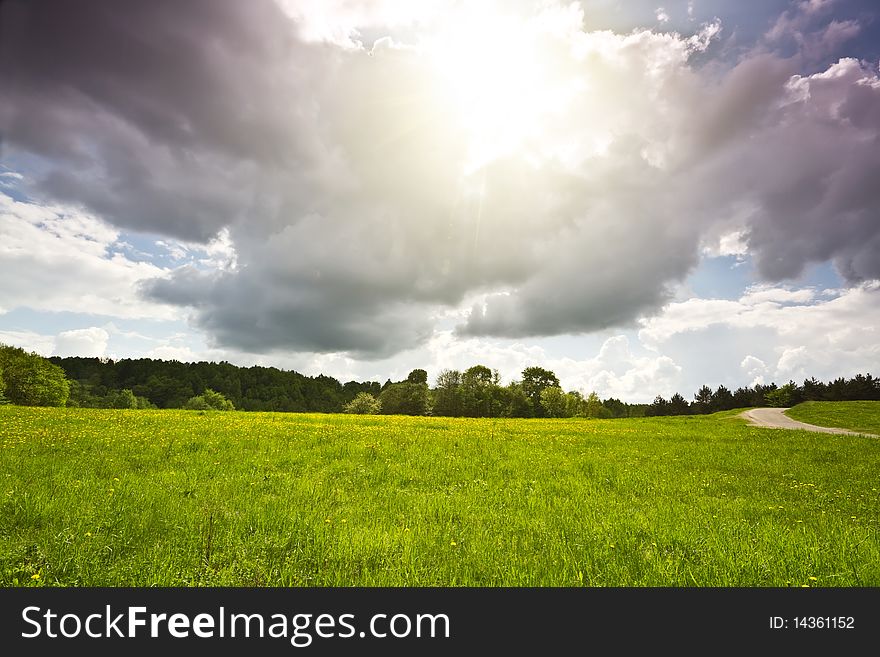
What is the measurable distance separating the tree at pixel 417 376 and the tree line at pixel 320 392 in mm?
286

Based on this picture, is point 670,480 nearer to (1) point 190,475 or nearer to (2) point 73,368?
(1) point 190,475

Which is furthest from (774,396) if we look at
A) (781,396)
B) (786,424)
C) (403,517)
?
(403,517)

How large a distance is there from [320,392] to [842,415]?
6165 inches

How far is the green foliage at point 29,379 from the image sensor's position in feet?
237

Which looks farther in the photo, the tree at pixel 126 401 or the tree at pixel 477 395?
the tree at pixel 126 401

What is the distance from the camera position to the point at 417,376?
391ft

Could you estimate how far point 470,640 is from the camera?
13.7ft

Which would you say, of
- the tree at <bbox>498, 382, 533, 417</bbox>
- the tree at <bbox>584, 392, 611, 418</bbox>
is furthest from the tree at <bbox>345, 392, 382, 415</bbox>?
the tree at <bbox>584, 392, 611, 418</bbox>

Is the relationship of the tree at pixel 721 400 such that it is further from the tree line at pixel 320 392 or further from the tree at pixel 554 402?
the tree at pixel 554 402

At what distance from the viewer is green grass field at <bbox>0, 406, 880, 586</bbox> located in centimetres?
549

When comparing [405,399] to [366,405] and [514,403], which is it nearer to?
[366,405]

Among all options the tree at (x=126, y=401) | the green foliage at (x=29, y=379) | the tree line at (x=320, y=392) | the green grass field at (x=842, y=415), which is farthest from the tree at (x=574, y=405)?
the tree at (x=126, y=401)

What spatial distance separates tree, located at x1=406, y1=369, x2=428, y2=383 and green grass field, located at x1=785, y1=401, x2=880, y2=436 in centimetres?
8155

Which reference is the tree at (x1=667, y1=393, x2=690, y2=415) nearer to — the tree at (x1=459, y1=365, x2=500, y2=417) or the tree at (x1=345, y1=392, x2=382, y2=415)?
the tree at (x1=459, y1=365, x2=500, y2=417)
